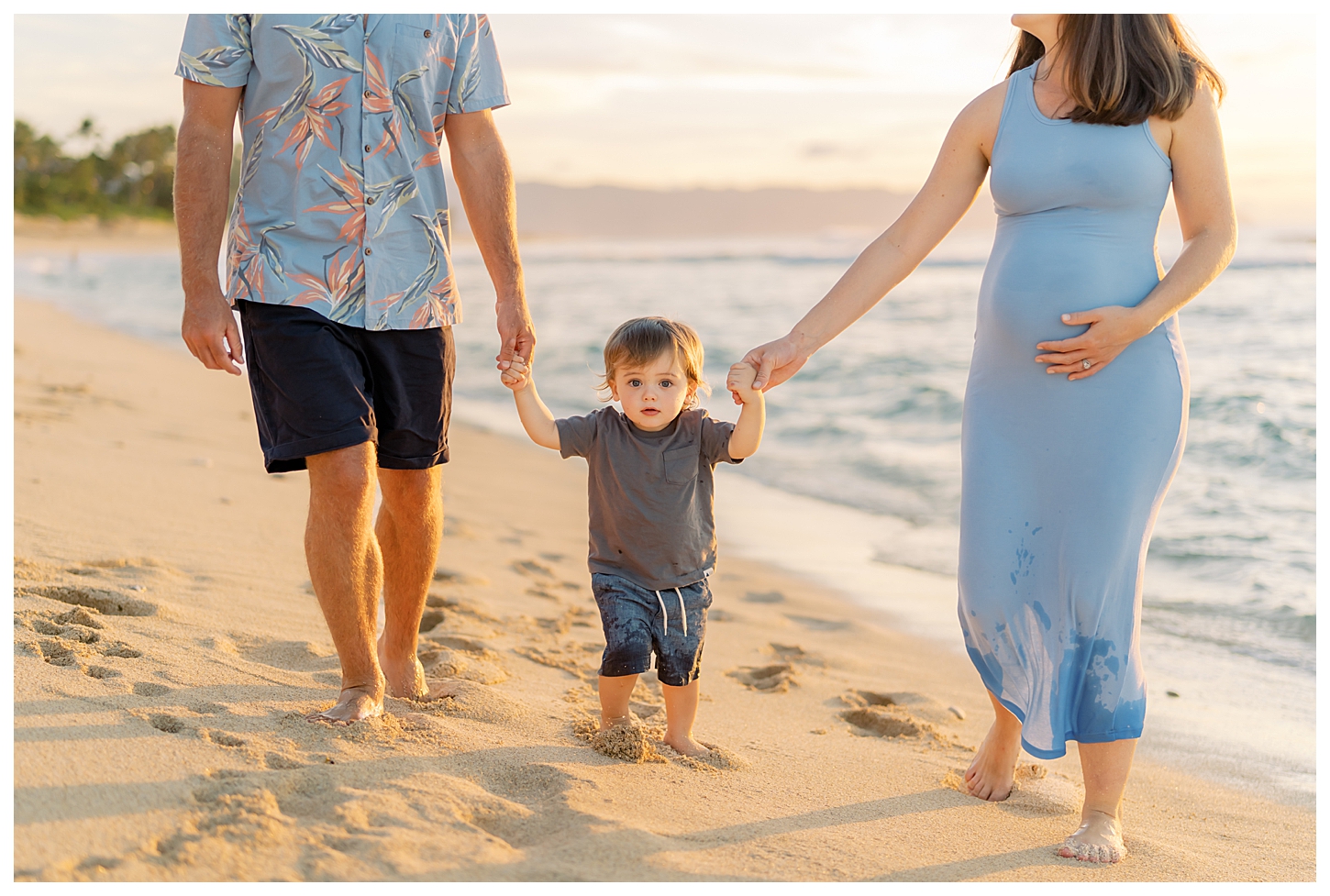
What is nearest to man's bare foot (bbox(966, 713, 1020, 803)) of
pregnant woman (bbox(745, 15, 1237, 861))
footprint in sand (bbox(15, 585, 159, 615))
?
pregnant woman (bbox(745, 15, 1237, 861))

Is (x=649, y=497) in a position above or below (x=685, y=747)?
above

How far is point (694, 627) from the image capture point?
9.13 feet

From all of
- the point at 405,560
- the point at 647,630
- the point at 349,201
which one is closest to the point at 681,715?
the point at 647,630

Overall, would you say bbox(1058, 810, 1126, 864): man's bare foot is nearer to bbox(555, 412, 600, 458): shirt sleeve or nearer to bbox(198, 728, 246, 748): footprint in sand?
bbox(555, 412, 600, 458): shirt sleeve

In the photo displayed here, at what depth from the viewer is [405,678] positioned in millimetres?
2934

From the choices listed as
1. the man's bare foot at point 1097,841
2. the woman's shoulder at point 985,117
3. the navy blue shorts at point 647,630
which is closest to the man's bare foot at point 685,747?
the navy blue shorts at point 647,630

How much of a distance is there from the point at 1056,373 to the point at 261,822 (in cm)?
190

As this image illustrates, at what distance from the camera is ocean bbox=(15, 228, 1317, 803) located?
3.85 meters

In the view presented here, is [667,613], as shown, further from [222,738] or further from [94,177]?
[94,177]

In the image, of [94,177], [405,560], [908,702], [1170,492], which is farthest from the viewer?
[94,177]

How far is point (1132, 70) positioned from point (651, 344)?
1251mm

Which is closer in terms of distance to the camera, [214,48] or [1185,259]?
[1185,259]

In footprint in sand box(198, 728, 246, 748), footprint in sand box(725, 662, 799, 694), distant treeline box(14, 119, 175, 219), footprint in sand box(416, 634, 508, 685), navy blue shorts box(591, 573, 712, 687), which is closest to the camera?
footprint in sand box(198, 728, 246, 748)

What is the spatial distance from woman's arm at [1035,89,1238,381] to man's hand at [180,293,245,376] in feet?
6.17
